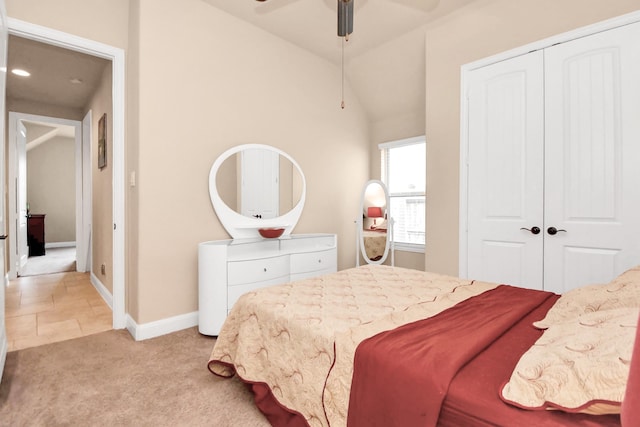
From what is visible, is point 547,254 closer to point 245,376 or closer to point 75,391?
point 245,376

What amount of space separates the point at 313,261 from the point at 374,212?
1.26 meters

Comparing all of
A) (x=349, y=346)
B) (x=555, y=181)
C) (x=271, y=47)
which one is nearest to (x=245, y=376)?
(x=349, y=346)

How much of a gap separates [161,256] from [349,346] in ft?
6.66

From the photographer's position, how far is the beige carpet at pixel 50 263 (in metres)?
4.90

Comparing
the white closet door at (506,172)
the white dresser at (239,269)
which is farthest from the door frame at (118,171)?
the white closet door at (506,172)

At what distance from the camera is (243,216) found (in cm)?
316

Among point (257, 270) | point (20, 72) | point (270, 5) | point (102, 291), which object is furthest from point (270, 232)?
point (20, 72)

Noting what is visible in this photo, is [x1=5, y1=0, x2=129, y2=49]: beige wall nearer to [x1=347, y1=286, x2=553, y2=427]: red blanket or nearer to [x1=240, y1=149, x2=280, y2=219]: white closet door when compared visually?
[x1=240, y1=149, x2=280, y2=219]: white closet door

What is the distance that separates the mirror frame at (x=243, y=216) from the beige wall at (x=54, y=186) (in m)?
6.42

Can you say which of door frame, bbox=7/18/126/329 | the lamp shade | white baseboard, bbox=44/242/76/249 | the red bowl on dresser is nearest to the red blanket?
the red bowl on dresser

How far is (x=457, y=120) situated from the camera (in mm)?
2980

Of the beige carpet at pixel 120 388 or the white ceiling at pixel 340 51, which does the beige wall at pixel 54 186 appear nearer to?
the white ceiling at pixel 340 51

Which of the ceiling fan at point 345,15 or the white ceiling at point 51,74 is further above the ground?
the white ceiling at point 51,74

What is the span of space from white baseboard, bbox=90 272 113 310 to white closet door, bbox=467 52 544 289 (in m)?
3.54
